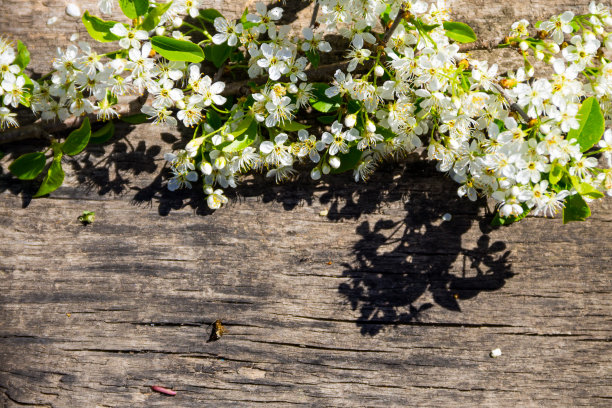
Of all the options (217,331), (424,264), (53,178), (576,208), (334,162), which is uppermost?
(576,208)

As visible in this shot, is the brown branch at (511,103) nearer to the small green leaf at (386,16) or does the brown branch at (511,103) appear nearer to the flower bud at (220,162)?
the small green leaf at (386,16)

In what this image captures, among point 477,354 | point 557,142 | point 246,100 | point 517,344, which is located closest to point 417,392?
point 477,354

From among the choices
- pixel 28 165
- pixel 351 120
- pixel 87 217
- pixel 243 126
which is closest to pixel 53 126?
pixel 28 165

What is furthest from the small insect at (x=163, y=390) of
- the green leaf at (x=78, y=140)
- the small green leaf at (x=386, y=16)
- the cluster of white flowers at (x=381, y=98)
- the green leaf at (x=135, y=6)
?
the small green leaf at (x=386, y=16)

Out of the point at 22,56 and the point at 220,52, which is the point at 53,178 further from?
the point at 220,52

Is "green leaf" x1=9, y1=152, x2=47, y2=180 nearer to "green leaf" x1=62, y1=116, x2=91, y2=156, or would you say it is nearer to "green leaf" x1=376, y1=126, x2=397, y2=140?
"green leaf" x1=62, y1=116, x2=91, y2=156

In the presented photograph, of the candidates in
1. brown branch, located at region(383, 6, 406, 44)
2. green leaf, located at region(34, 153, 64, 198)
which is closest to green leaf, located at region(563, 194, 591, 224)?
brown branch, located at region(383, 6, 406, 44)
